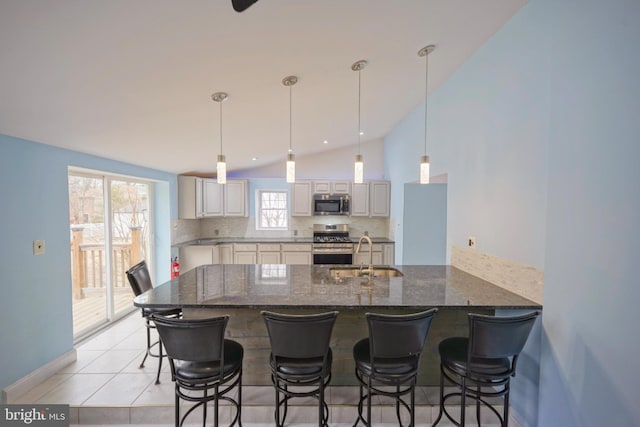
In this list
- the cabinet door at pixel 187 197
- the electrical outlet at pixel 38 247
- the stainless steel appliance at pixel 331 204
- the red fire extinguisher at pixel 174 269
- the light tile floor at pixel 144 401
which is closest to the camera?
the light tile floor at pixel 144 401

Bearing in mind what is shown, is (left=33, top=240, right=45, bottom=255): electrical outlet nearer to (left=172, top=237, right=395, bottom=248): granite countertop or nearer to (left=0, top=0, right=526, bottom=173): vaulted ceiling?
(left=0, top=0, right=526, bottom=173): vaulted ceiling

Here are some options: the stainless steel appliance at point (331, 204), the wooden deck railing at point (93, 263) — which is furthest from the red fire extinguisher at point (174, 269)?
the stainless steel appliance at point (331, 204)

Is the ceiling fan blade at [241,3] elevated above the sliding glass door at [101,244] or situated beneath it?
elevated above

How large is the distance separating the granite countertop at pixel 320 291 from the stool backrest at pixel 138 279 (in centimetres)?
35

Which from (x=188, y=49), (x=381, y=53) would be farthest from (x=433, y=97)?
(x=188, y=49)

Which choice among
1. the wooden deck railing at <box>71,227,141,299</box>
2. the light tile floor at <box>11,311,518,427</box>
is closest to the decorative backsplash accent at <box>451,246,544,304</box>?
the light tile floor at <box>11,311,518,427</box>

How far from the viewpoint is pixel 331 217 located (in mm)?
5898

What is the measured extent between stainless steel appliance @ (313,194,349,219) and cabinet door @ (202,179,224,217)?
180 cm

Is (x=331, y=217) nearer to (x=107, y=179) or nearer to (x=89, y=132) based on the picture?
(x=107, y=179)

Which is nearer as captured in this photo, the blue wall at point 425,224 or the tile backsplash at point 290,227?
the blue wall at point 425,224

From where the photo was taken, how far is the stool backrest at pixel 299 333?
1.56 m

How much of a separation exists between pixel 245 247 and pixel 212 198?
1.11 m

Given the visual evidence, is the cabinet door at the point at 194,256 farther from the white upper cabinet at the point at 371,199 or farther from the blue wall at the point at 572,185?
the blue wall at the point at 572,185

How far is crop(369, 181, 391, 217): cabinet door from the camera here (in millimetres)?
5551
